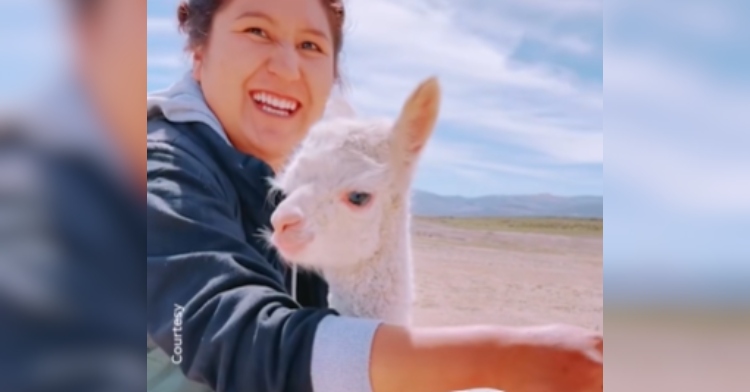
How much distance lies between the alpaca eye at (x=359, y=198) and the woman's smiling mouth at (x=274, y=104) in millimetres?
200

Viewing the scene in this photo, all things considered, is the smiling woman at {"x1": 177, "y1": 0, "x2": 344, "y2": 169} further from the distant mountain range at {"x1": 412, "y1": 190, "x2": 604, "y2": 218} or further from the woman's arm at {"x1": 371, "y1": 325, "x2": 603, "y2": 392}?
the woman's arm at {"x1": 371, "y1": 325, "x2": 603, "y2": 392}

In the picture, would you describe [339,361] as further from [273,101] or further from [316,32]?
[316,32]

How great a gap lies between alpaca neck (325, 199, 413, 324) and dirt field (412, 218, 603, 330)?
3 cm

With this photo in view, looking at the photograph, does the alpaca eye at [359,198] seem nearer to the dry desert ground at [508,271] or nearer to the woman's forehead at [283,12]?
the dry desert ground at [508,271]

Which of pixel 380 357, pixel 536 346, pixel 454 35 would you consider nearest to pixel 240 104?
pixel 454 35

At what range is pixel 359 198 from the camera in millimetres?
1593

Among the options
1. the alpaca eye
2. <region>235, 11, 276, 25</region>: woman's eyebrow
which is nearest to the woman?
<region>235, 11, 276, 25</region>: woman's eyebrow

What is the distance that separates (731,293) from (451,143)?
26.9 inches

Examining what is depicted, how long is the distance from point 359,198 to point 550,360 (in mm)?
471

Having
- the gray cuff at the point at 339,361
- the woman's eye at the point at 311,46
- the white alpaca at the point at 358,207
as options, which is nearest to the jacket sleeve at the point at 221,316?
the gray cuff at the point at 339,361

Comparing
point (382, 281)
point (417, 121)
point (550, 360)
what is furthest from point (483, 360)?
point (417, 121)

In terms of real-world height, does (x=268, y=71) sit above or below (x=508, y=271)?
above

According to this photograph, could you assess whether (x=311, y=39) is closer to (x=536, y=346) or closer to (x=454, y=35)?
(x=454, y=35)

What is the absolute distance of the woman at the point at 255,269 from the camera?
4.94 ft
